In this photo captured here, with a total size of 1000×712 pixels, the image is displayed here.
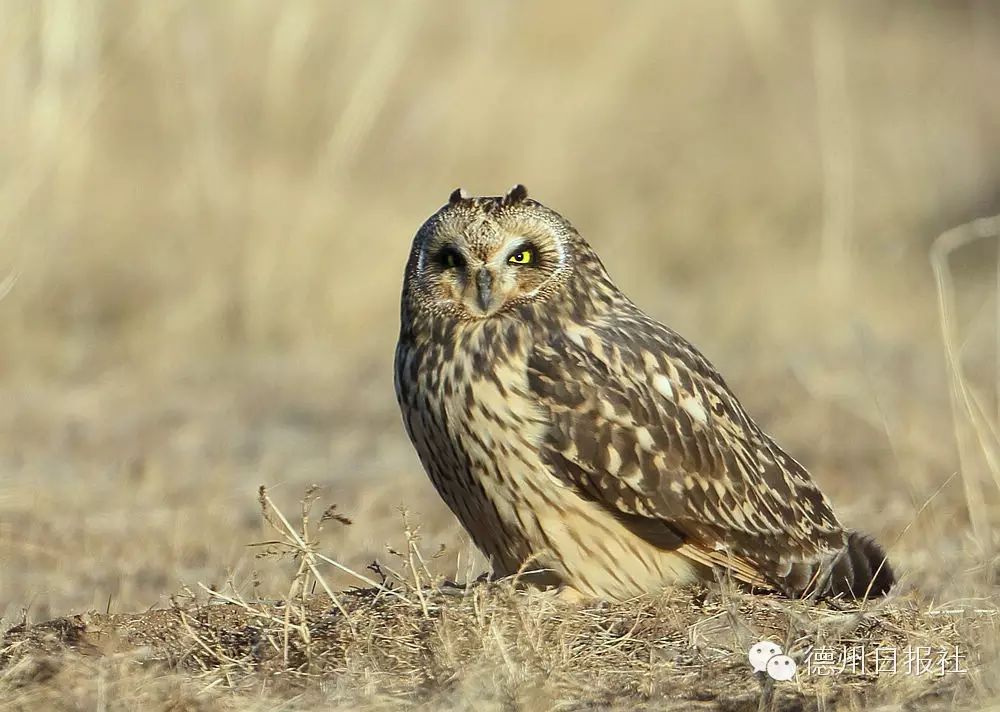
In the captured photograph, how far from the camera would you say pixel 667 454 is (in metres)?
4.94

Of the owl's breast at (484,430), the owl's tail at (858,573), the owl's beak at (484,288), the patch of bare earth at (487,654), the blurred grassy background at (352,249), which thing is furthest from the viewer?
the blurred grassy background at (352,249)

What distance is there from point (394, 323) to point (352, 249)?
50cm

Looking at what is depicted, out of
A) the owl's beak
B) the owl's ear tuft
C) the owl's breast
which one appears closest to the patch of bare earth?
the owl's breast

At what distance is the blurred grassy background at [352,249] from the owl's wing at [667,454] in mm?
422

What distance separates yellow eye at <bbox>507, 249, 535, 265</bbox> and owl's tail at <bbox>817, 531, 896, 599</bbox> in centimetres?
120

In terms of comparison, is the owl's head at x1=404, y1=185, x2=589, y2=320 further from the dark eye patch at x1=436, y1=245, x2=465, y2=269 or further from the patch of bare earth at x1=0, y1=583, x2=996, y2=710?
the patch of bare earth at x1=0, y1=583, x2=996, y2=710

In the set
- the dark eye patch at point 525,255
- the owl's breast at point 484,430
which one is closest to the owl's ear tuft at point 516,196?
the dark eye patch at point 525,255

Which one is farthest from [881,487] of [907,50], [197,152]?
[907,50]

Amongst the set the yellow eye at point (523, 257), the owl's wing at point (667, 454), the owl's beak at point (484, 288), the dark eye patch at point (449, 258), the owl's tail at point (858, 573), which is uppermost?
the dark eye patch at point (449, 258)

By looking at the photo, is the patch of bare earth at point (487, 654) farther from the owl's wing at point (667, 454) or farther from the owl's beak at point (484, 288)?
the owl's beak at point (484, 288)

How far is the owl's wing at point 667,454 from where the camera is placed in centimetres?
486

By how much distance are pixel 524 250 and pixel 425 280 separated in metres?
0.30

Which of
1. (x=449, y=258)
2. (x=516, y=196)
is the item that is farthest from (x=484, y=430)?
(x=516, y=196)

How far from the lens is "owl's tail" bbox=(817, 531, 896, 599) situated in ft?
16.8
